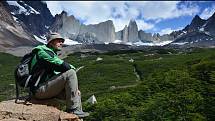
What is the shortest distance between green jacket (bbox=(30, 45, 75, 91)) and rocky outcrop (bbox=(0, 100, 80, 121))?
0.84m

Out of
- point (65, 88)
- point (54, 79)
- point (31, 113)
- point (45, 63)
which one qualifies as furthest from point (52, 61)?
point (31, 113)

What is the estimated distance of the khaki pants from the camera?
12.9 metres

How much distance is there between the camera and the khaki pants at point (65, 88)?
12.9m

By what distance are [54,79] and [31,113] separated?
1.20 metres

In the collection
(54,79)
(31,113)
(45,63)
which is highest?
(45,63)

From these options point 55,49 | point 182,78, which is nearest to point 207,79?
point 182,78

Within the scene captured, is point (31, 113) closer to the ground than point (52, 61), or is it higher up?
closer to the ground

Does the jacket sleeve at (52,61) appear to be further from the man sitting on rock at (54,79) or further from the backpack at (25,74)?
the backpack at (25,74)

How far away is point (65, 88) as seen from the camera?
1295 centimetres

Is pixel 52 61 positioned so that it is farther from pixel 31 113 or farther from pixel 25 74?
pixel 31 113

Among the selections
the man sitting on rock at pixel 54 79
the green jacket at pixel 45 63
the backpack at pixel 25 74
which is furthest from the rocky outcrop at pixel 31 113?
the green jacket at pixel 45 63

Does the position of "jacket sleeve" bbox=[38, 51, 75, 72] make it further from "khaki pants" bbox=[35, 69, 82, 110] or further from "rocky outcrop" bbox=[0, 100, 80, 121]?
"rocky outcrop" bbox=[0, 100, 80, 121]

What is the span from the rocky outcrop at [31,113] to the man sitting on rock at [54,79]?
0.29 meters

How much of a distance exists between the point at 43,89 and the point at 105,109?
61.7 meters
